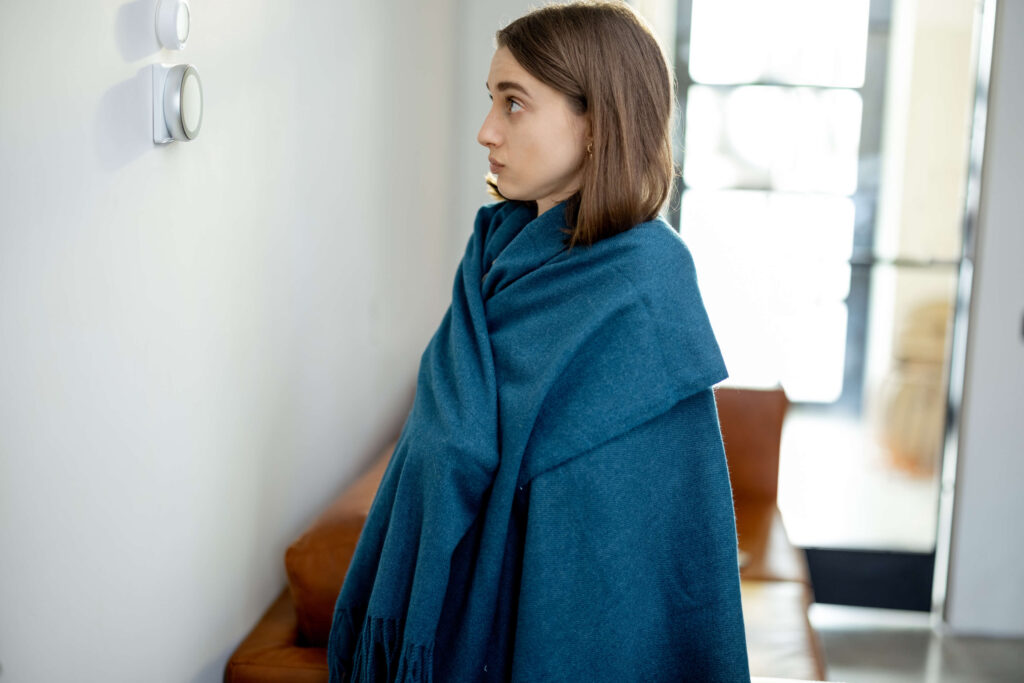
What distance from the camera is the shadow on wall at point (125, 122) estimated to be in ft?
3.16

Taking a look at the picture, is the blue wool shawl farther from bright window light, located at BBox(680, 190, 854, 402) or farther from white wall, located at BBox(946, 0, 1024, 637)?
white wall, located at BBox(946, 0, 1024, 637)

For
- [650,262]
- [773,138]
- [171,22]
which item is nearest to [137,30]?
[171,22]

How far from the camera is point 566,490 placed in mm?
1126

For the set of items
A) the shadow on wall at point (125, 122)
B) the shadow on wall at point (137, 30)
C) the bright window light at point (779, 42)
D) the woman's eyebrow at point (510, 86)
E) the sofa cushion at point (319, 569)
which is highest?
the bright window light at point (779, 42)

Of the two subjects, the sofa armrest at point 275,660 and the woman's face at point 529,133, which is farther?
the sofa armrest at point 275,660

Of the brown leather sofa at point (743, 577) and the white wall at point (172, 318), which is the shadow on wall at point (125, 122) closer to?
the white wall at point (172, 318)

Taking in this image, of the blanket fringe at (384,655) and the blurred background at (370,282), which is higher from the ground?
the blurred background at (370,282)

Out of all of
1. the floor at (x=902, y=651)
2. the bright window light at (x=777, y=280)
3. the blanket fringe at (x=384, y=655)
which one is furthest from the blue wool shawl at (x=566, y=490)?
the bright window light at (x=777, y=280)

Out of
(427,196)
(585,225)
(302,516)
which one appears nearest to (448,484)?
(585,225)

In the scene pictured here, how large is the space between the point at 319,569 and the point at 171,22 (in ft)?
2.76

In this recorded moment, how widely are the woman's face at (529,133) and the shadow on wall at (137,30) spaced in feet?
1.28

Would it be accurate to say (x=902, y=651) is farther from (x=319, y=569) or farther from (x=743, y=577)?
(x=319, y=569)

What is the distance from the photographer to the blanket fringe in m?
1.16

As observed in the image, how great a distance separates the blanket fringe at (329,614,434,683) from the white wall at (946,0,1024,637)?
7.17 feet
